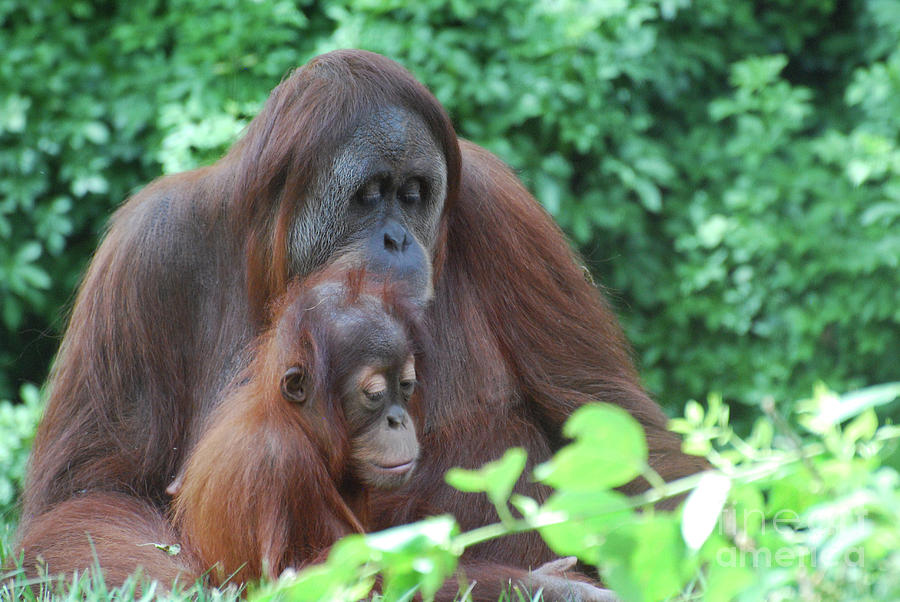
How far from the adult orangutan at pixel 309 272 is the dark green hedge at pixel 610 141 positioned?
1969 millimetres

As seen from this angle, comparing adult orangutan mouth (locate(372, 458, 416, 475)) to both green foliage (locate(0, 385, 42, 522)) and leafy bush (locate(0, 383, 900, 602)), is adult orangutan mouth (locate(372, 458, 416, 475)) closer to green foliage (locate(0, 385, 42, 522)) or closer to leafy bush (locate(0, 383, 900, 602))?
leafy bush (locate(0, 383, 900, 602))

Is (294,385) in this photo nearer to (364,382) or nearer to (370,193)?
(364,382)

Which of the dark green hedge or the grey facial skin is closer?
the grey facial skin

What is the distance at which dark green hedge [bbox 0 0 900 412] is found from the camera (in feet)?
18.0

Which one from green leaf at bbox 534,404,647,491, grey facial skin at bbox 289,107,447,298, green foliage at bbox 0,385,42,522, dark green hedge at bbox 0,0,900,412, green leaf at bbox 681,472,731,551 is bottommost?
green foliage at bbox 0,385,42,522

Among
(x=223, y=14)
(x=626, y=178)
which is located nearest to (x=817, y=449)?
(x=626, y=178)

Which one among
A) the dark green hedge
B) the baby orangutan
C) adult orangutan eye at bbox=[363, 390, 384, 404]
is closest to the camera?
the baby orangutan

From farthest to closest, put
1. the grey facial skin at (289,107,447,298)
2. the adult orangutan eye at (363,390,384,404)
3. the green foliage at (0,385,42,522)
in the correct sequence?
the green foliage at (0,385,42,522)
the grey facial skin at (289,107,447,298)
the adult orangutan eye at (363,390,384,404)

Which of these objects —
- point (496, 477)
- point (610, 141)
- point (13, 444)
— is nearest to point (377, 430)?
point (496, 477)

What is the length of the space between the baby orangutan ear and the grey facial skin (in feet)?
1.04

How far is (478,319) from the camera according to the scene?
3182 mm

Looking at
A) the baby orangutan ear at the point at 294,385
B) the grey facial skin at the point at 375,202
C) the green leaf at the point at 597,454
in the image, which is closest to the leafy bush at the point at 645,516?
the green leaf at the point at 597,454

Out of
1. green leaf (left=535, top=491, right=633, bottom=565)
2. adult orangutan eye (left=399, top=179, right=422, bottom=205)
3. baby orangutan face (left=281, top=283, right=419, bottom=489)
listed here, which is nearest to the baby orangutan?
baby orangutan face (left=281, top=283, right=419, bottom=489)

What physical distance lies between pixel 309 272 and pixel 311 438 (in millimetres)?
484
